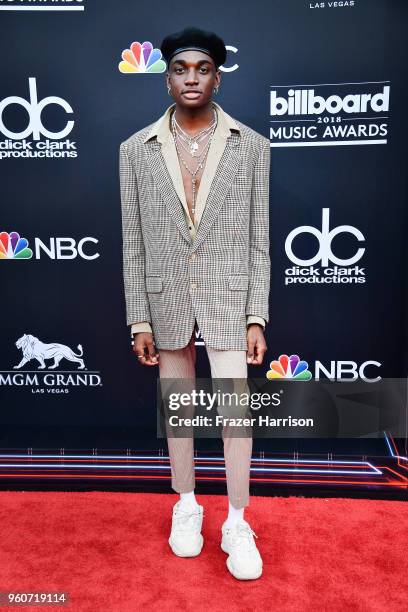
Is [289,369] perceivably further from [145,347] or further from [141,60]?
[141,60]

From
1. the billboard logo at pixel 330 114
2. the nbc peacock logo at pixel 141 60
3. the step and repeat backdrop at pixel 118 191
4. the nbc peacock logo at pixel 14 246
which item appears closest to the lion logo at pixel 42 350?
the step and repeat backdrop at pixel 118 191

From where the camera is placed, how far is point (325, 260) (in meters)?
2.80

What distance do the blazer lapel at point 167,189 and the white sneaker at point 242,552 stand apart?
1.13 m

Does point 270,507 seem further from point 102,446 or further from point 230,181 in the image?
point 230,181

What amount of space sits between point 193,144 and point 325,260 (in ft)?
3.58

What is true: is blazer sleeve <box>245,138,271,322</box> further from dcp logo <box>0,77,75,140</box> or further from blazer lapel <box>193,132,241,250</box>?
dcp logo <box>0,77,75,140</box>

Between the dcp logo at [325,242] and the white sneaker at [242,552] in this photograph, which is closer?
the white sneaker at [242,552]

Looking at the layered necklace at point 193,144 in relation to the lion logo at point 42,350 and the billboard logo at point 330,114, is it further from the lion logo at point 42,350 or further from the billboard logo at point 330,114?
the lion logo at point 42,350

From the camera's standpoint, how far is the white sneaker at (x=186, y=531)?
7.07ft

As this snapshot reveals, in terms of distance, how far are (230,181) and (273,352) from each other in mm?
1221

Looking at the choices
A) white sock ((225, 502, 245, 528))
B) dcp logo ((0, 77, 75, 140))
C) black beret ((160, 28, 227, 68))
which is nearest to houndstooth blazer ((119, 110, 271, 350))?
black beret ((160, 28, 227, 68))

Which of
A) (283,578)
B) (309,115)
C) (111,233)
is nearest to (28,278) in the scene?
(111,233)

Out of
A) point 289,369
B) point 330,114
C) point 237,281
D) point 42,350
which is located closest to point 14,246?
point 42,350

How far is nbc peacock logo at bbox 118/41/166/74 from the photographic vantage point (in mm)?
2656
